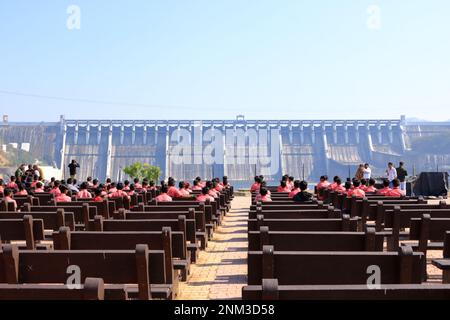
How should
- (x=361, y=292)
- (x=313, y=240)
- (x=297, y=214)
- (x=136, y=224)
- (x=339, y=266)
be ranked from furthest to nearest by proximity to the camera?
1. (x=297, y=214)
2. (x=136, y=224)
3. (x=313, y=240)
4. (x=339, y=266)
5. (x=361, y=292)

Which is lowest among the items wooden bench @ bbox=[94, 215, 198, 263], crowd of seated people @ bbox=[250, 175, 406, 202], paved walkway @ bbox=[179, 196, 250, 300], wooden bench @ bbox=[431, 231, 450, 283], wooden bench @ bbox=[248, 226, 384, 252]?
paved walkway @ bbox=[179, 196, 250, 300]

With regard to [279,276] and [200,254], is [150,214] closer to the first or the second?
[200,254]

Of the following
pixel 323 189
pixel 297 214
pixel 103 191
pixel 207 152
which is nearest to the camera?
pixel 297 214

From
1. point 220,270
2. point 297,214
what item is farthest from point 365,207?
point 220,270

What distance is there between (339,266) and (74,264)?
68.1 inches

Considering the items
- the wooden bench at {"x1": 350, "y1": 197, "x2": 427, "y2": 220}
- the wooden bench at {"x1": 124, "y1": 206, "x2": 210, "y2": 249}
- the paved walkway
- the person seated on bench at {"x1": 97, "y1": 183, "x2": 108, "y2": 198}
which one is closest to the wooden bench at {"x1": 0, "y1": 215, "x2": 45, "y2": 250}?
the wooden bench at {"x1": 124, "y1": 206, "x2": 210, "y2": 249}

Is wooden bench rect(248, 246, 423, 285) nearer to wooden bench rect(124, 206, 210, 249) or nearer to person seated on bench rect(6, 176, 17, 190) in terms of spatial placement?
wooden bench rect(124, 206, 210, 249)

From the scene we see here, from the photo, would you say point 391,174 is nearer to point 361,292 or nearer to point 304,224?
point 304,224

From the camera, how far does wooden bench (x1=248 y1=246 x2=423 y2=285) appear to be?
4250 mm

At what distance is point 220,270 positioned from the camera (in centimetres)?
885

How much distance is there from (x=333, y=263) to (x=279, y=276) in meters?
0.35

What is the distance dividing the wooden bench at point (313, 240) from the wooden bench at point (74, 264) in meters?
1.37

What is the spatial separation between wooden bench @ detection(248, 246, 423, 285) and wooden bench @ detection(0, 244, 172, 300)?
0.86m
